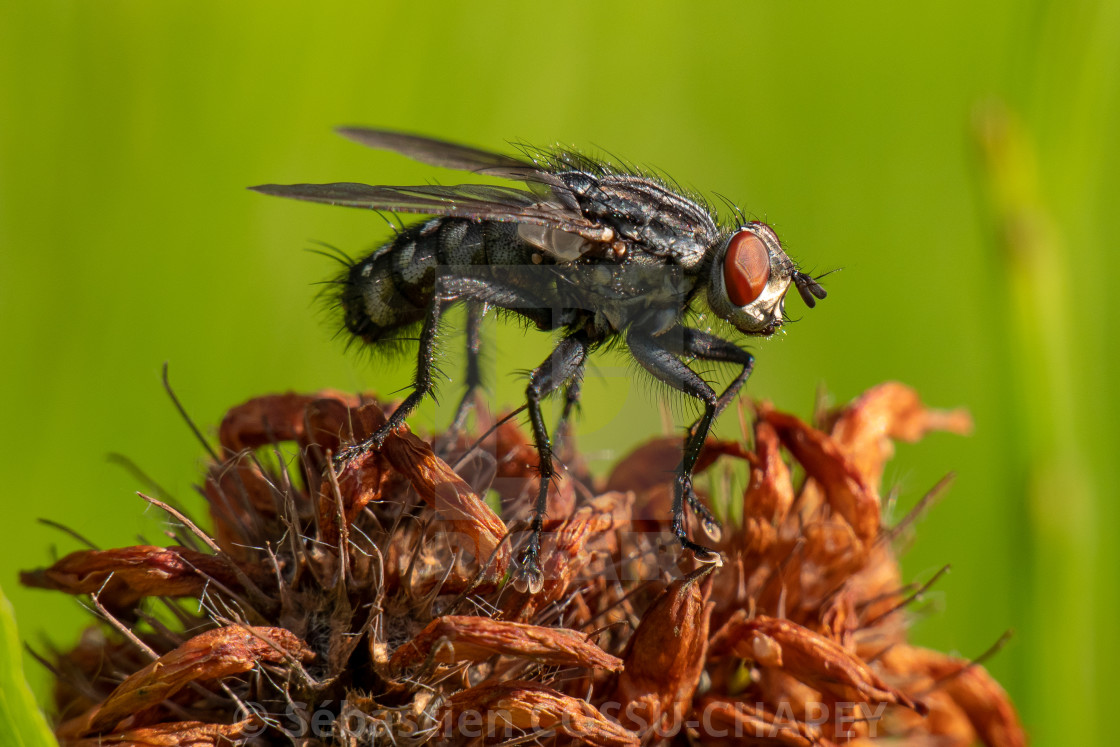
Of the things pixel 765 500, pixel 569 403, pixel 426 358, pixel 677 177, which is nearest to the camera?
pixel 765 500

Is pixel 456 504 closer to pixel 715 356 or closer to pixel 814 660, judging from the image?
pixel 814 660

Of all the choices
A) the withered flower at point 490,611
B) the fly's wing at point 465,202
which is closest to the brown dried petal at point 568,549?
the withered flower at point 490,611

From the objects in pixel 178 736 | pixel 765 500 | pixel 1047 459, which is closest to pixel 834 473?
pixel 765 500

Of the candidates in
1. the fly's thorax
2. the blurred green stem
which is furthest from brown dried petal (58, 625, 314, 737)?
the blurred green stem

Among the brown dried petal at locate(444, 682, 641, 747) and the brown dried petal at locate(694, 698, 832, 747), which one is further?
the brown dried petal at locate(694, 698, 832, 747)

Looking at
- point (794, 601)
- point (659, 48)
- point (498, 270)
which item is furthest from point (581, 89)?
point (794, 601)

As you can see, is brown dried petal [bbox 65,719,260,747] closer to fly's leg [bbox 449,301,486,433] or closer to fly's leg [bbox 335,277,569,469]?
fly's leg [bbox 335,277,569,469]

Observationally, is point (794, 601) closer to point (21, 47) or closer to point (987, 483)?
point (987, 483)

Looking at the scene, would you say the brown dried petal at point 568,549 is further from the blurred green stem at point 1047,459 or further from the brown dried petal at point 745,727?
the blurred green stem at point 1047,459
